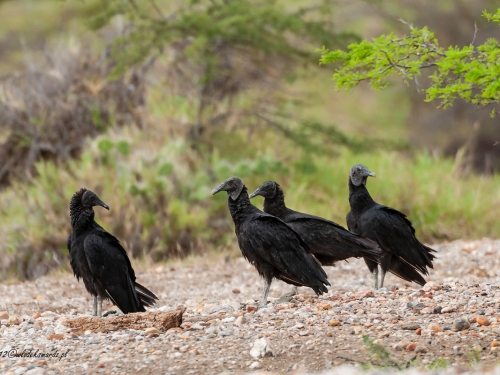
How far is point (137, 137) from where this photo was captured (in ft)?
32.0

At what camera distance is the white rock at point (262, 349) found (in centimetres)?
399

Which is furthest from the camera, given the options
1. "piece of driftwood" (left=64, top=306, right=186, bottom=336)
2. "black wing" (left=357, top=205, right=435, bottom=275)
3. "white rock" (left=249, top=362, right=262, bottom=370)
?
"black wing" (left=357, top=205, right=435, bottom=275)

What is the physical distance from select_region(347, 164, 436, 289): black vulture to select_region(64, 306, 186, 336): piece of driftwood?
5.64ft

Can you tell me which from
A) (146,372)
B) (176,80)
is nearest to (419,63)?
(146,372)

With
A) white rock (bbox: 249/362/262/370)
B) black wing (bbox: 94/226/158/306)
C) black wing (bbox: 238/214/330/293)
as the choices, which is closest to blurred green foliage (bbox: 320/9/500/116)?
black wing (bbox: 238/214/330/293)

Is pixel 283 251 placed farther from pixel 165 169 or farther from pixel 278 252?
pixel 165 169

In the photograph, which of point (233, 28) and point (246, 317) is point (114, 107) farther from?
point (246, 317)

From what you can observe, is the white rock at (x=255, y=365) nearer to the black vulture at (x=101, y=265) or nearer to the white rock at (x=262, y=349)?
the white rock at (x=262, y=349)

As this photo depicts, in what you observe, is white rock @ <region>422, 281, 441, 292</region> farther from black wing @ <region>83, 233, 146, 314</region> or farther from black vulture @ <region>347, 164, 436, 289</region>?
black wing @ <region>83, 233, 146, 314</region>

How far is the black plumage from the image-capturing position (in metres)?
5.23

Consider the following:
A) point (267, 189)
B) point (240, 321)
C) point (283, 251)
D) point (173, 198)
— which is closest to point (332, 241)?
point (283, 251)

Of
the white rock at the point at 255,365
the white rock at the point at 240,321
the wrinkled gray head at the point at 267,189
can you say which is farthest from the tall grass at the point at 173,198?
the white rock at the point at 255,365

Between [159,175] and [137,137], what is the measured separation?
826 mm

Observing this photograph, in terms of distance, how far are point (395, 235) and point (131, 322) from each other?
83.6 inches
